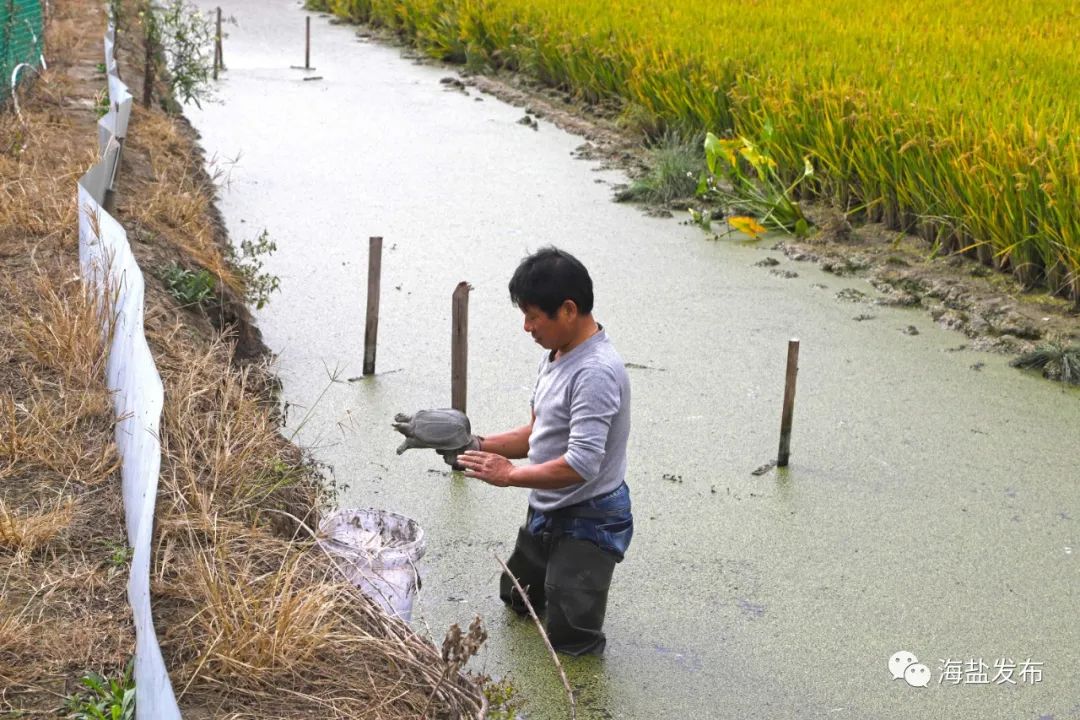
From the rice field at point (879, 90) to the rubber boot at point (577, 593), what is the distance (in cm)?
230

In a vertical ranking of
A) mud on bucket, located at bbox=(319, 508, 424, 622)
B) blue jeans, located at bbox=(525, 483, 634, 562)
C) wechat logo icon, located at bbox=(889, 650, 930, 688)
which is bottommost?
wechat logo icon, located at bbox=(889, 650, 930, 688)

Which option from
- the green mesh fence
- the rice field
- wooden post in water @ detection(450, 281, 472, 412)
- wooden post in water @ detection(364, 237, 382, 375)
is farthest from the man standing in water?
the green mesh fence

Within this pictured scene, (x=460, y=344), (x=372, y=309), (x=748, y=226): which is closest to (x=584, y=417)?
(x=460, y=344)

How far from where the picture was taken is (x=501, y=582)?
2342mm

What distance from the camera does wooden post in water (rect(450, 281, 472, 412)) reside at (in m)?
2.94

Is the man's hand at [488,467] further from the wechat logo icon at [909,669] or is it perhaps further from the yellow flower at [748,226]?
the yellow flower at [748,226]

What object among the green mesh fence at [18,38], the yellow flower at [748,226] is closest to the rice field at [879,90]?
the yellow flower at [748,226]

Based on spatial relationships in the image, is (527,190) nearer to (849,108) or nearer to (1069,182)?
(849,108)

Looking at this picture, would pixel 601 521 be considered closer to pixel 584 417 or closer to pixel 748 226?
pixel 584 417

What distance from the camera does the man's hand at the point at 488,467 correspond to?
2004 millimetres

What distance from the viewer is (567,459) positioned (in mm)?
2004

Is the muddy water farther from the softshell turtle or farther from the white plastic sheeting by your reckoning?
the white plastic sheeting

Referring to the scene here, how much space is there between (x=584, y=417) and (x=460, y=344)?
0.98 metres

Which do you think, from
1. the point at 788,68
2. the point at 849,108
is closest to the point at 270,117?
the point at 788,68
